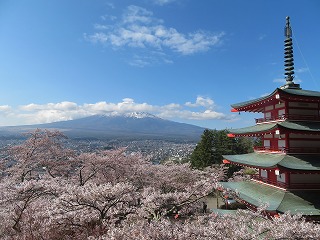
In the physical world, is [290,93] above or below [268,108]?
above

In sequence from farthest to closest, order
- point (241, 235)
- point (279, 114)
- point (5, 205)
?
point (279, 114), point (5, 205), point (241, 235)

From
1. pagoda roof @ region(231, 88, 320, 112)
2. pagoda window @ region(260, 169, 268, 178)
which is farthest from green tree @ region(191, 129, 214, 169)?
pagoda window @ region(260, 169, 268, 178)

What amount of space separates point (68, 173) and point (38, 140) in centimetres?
315

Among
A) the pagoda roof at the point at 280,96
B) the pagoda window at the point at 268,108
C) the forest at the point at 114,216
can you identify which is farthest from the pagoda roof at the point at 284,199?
the pagoda roof at the point at 280,96

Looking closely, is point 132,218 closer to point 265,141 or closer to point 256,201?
point 256,201

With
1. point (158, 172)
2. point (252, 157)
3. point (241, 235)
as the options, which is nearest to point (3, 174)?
point (158, 172)

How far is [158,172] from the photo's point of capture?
73.4 feet

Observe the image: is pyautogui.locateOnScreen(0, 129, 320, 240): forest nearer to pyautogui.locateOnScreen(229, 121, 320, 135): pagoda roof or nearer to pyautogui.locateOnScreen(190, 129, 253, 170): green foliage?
pyautogui.locateOnScreen(229, 121, 320, 135): pagoda roof

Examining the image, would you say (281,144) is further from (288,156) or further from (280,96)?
(280,96)

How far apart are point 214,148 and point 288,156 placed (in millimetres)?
28066

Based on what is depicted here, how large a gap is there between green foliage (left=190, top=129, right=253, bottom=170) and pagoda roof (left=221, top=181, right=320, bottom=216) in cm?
2336

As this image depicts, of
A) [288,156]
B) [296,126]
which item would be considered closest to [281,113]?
[296,126]

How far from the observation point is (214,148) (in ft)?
128

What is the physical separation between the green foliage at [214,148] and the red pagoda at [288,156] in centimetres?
2297
